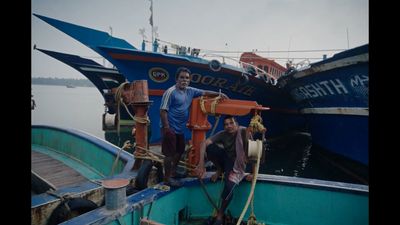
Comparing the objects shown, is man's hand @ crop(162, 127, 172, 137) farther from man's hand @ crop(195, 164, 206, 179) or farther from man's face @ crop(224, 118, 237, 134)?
man's face @ crop(224, 118, 237, 134)

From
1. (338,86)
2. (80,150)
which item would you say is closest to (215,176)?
(80,150)

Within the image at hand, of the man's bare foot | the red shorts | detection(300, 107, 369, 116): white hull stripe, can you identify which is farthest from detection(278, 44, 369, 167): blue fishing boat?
the red shorts

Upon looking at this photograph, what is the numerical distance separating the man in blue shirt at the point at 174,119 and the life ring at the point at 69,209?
3.20 ft

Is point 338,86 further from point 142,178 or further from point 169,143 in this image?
point 142,178

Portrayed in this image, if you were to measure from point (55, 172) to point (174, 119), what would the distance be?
362cm

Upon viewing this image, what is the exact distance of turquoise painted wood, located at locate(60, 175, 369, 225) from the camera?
2.94 meters

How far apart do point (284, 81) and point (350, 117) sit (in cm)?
371

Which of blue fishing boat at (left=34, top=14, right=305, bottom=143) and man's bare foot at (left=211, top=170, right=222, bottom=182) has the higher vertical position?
blue fishing boat at (left=34, top=14, right=305, bottom=143)

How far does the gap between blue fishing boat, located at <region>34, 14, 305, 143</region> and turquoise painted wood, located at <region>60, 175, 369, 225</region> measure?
595 cm

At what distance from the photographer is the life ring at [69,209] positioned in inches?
101

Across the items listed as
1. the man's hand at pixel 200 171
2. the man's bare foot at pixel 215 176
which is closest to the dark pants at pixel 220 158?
the man's bare foot at pixel 215 176
